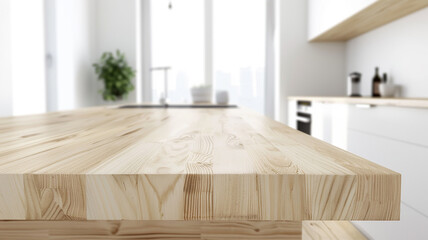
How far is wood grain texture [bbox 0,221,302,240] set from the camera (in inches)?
24.5

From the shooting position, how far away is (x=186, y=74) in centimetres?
623

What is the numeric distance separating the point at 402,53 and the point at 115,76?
379cm

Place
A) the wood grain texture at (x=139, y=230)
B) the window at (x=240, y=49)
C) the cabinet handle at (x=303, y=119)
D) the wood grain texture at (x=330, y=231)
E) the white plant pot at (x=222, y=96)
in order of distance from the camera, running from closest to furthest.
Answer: the wood grain texture at (x=139, y=230) → the wood grain texture at (x=330, y=231) → the white plant pot at (x=222, y=96) → the cabinet handle at (x=303, y=119) → the window at (x=240, y=49)

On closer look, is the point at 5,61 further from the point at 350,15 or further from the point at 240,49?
the point at 350,15

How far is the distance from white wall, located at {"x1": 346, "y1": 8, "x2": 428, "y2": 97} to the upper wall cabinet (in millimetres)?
85

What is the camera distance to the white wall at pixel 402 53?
10.3 ft

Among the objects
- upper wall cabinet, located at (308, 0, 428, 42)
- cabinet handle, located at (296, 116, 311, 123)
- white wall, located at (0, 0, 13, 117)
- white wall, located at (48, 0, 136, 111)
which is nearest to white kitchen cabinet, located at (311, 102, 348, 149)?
cabinet handle, located at (296, 116, 311, 123)

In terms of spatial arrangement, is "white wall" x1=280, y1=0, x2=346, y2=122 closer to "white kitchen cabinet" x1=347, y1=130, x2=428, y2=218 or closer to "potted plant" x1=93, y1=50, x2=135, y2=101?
"potted plant" x1=93, y1=50, x2=135, y2=101

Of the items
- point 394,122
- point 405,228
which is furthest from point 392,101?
point 405,228

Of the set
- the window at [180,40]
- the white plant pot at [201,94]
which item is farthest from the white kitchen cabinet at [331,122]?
the window at [180,40]

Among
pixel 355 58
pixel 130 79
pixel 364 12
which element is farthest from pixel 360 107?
pixel 130 79

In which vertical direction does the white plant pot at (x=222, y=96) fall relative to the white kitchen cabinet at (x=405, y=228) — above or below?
above

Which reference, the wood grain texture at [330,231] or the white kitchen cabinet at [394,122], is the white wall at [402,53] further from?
the wood grain texture at [330,231]

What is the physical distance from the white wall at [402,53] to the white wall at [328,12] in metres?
0.46
